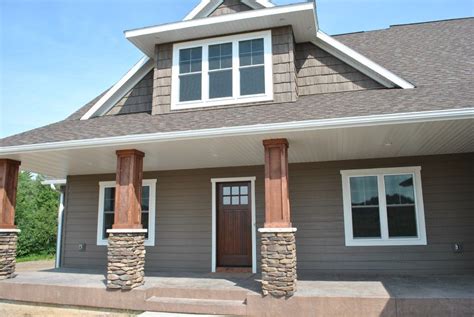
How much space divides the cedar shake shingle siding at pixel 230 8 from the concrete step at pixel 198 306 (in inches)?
227

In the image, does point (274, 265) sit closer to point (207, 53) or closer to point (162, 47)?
point (207, 53)

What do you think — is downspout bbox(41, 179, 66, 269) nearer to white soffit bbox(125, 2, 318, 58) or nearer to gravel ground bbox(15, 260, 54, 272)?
gravel ground bbox(15, 260, 54, 272)

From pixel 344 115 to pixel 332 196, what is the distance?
279 cm

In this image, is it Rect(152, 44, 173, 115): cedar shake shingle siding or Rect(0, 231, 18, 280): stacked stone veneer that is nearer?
Rect(0, 231, 18, 280): stacked stone veneer

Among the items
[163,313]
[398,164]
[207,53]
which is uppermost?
[207,53]

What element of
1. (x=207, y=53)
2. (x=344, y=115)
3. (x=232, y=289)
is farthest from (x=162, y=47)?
(x=232, y=289)

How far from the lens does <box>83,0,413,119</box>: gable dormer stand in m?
7.49

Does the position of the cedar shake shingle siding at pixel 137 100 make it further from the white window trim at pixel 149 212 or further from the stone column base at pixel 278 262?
the stone column base at pixel 278 262

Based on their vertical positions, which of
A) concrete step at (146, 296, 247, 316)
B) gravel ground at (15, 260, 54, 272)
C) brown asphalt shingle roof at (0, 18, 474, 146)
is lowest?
gravel ground at (15, 260, 54, 272)

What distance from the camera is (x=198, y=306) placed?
5.96 m

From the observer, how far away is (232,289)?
6.23m

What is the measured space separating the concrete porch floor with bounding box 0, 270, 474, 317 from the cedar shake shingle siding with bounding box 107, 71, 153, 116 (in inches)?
142

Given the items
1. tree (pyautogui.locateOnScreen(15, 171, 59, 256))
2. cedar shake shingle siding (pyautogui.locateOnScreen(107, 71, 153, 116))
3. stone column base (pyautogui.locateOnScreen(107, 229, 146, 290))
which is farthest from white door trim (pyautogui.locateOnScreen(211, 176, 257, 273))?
tree (pyautogui.locateOnScreen(15, 171, 59, 256))

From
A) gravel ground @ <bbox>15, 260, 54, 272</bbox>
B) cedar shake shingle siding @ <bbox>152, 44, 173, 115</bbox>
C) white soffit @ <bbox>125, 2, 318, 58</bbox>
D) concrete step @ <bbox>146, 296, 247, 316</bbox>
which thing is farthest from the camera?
gravel ground @ <bbox>15, 260, 54, 272</bbox>
